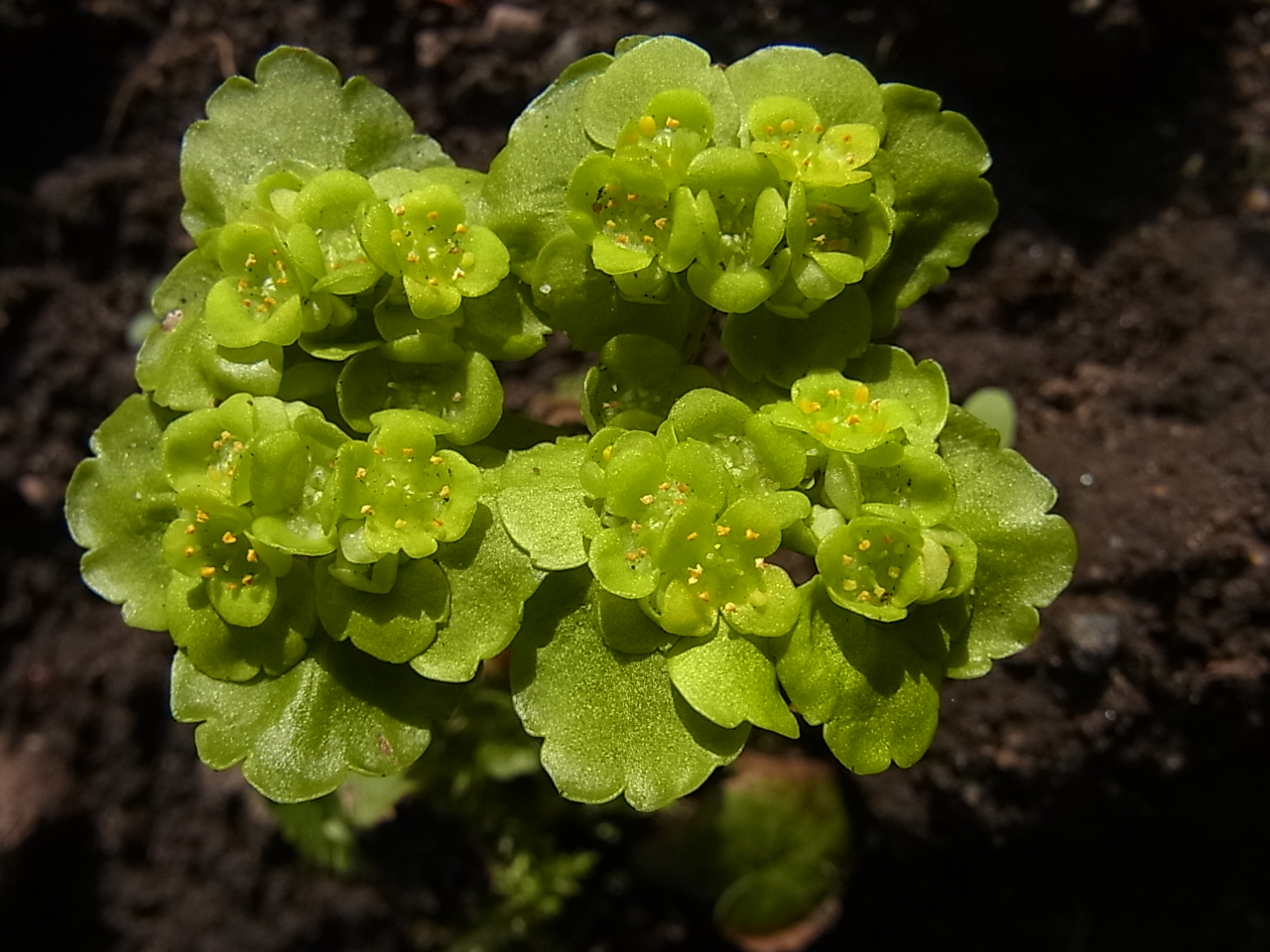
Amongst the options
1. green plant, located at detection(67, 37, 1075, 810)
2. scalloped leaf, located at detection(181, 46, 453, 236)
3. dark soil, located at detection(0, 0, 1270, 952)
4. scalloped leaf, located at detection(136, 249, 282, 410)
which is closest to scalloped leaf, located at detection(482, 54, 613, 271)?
green plant, located at detection(67, 37, 1075, 810)

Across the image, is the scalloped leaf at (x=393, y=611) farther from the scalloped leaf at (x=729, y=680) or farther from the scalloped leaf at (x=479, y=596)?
the scalloped leaf at (x=729, y=680)

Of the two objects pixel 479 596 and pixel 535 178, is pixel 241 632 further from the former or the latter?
pixel 535 178

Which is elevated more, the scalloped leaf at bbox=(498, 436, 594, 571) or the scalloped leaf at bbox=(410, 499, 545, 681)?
the scalloped leaf at bbox=(498, 436, 594, 571)

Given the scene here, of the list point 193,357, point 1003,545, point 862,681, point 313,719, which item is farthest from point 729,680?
point 193,357

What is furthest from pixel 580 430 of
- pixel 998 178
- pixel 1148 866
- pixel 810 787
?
pixel 1148 866

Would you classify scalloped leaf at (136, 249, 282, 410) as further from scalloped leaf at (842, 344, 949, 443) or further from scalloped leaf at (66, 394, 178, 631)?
scalloped leaf at (842, 344, 949, 443)

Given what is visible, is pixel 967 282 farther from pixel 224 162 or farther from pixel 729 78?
pixel 224 162
